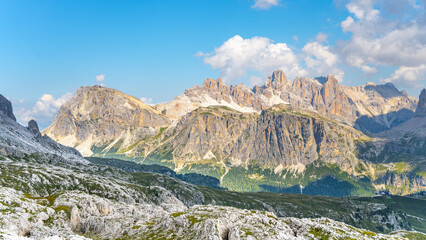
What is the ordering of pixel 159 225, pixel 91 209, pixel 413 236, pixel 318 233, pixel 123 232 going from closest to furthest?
pixel 318 233 < pixel 159 225 < pixel 123 232 < pixel 91 209 < pixel 413 236

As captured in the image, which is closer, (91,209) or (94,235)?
(94,235)

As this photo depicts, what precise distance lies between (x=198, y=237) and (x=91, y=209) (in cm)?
7005

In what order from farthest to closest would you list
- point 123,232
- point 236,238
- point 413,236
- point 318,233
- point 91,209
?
point 413,236, point 91,209, point 123,232, point 318,233, point 236,238

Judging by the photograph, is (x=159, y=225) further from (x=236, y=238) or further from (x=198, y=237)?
(x=236, y=238)

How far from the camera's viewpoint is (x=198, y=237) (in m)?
98.7

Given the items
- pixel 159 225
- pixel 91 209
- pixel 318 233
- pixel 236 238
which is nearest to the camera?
pixel 236 238

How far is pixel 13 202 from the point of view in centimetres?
12288

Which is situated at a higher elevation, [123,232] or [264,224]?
[264,224]

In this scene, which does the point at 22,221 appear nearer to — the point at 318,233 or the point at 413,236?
the point at 318,233

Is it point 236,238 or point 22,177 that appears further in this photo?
point 22,177

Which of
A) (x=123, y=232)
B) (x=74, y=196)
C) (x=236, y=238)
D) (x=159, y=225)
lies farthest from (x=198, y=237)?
(x=74, y=196)

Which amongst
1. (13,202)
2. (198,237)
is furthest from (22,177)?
(198,237)

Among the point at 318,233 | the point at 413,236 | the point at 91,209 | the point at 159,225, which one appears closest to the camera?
the point at 318,233

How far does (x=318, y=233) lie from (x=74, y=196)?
10979 cm
